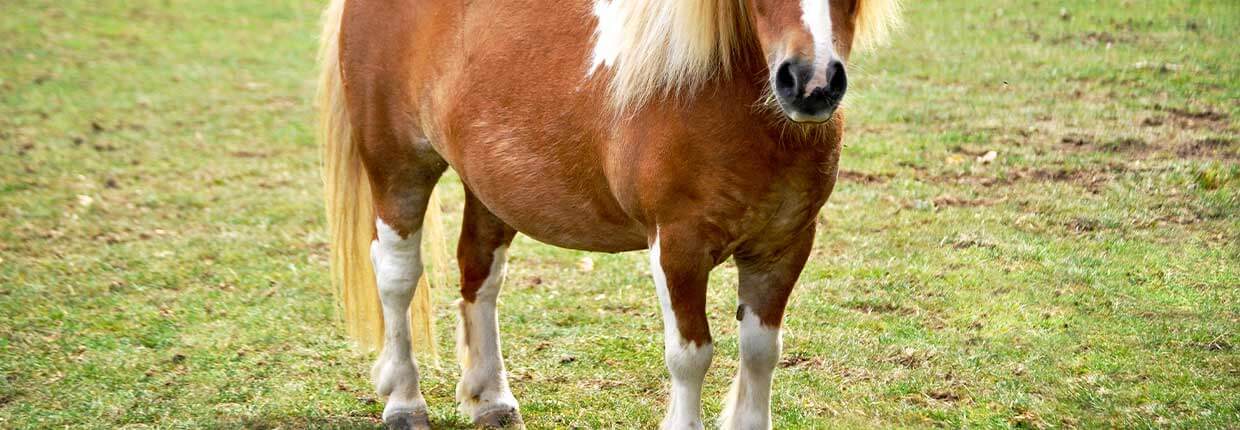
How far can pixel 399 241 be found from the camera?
4273 mm

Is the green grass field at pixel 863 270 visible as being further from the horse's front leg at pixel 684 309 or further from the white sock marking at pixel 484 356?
the horse's front leg at pixel 684 309

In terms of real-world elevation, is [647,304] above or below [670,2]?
below

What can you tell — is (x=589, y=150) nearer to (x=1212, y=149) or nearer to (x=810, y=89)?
(x=810, y=89)

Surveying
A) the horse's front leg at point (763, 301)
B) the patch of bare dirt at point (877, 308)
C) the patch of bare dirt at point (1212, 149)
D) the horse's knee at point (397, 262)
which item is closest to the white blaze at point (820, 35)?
the horse's front leg at point (763, 301)

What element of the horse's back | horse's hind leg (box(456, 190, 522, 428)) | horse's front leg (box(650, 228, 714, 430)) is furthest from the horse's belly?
horse's hind leg (box(456, 190, 522, 428))

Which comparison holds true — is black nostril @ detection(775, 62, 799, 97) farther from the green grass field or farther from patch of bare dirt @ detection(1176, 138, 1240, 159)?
patch of bare dirt @ detection(1176, 138, 1240, 159)

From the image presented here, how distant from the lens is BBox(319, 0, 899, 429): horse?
10.2ft

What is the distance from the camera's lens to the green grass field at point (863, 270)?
173 inches

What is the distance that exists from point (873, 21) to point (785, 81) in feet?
1.75

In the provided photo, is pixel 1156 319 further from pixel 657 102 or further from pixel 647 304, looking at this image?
pixel 657 102

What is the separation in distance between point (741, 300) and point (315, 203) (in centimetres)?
467

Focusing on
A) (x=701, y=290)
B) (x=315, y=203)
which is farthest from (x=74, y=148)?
(x=701, y=290)

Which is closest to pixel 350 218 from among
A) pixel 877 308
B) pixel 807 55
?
pixel 877 308

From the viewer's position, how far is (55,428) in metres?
4.35
